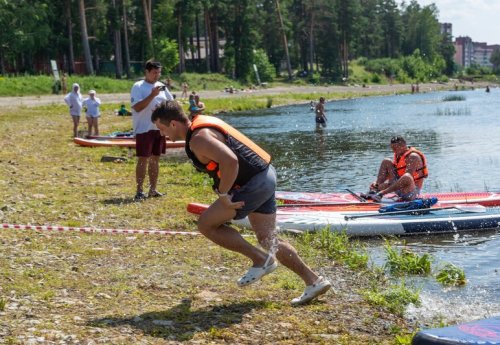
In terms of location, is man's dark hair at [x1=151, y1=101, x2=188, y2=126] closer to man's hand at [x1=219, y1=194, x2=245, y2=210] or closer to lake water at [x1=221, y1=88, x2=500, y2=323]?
man's hand at [x1=219, y1=194, x2=245, y2=210]

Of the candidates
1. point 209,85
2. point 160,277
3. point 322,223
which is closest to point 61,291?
point 160,277

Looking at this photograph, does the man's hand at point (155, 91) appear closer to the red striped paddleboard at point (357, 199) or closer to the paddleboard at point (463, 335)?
the red striped paddleboard at point (357, 199)

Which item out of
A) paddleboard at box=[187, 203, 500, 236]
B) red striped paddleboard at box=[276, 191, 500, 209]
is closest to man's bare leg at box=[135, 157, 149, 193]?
paddleboard at box=[187, 203, 500, 236]

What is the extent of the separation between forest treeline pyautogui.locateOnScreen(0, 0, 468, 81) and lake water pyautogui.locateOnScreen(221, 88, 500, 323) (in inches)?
1102

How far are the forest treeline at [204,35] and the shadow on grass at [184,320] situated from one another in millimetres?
58798

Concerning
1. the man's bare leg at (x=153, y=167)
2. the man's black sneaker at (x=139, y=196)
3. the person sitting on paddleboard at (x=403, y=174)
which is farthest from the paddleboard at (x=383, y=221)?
the man's black sneaker at (x=139, y=196)

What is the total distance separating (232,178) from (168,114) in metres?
0.86

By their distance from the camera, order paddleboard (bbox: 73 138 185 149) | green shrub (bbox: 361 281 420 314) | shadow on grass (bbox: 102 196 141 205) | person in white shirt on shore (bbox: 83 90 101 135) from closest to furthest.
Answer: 1. green shrub (bbox: 361 281 420 314)
2. shadow on grass (bbox: 102 196 141 205)
3. paddleboard (bbox: 73 138 185 149)
4. person in white shirt on shore (bbox: 83 90 101 135)

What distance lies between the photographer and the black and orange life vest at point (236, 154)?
247 inches

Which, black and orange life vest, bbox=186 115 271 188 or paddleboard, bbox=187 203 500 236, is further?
paddleboard, bbox=187 203 500 236

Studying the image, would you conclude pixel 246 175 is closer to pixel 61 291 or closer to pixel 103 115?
Result: pixel 61 291

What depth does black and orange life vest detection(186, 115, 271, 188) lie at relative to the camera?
247 inches

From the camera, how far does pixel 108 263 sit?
826cm

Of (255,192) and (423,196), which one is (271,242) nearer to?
(255,192)
